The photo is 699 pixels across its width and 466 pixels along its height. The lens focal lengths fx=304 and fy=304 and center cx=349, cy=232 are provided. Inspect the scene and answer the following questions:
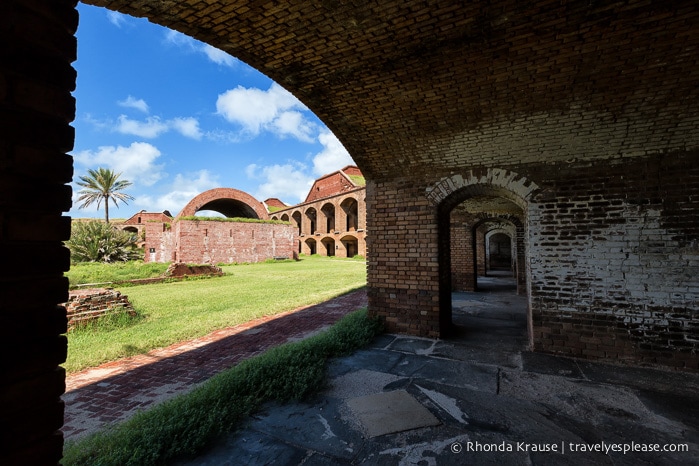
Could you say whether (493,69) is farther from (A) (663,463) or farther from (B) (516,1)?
(A) (663,463)

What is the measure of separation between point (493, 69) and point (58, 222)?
13.8 ft

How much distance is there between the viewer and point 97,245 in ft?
56.5

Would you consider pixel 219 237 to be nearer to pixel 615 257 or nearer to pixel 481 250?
pixel 481 250

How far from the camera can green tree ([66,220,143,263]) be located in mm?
16891

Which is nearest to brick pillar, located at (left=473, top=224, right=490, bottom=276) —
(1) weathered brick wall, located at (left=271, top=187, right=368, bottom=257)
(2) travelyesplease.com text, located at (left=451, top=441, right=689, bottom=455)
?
(2) travelyesplease.com text, located at (left=451, top=441, right=689, bottom=455)

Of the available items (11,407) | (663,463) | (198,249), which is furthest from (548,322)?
(198,249)

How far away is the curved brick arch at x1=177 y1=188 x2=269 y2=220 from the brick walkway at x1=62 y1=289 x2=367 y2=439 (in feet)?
68.1

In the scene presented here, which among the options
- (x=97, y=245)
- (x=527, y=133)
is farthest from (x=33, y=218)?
(x=97, y=245)

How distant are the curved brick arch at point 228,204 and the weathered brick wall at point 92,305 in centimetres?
1789

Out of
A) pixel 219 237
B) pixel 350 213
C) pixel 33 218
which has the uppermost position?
pixel 350 213

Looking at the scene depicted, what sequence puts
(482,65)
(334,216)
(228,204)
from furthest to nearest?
1. (334,216)
2. (228,204)
3. (482,65)

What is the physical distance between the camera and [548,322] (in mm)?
4613

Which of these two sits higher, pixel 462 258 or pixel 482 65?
pixel 482 65

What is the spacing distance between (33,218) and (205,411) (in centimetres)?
244
